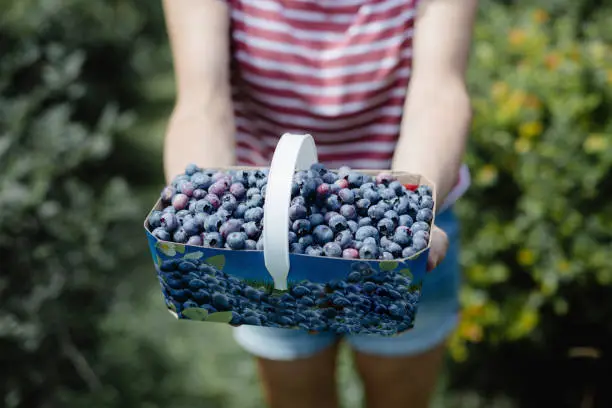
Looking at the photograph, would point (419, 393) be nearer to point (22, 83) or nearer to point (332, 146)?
point (332, 146)

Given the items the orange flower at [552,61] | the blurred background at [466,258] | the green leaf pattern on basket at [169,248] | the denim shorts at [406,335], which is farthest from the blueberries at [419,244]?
the orange flower at [552,61]

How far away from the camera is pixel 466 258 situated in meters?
2.25

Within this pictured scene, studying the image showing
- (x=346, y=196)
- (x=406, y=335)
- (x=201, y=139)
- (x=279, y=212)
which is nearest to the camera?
(x=279, y=212)

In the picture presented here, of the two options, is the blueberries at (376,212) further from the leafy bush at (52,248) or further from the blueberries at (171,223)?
the leafy bush at (52,248)

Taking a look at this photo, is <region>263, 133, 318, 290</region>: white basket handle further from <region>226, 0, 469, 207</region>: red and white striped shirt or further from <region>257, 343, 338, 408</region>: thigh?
<region>257, 343, 338, 408</region>: thigh

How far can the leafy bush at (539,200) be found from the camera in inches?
81.5

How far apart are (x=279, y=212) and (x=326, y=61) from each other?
0.56 meters

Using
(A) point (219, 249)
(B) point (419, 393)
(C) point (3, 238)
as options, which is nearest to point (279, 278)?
(A) point (219, 249)

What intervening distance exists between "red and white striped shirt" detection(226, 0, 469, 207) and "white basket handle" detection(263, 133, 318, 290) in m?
0.44

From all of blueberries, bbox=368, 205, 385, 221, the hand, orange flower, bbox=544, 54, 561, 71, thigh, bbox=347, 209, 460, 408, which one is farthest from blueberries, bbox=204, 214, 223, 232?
orange flower, bbox=544, 54, 561, 71

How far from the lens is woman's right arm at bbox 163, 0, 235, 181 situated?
4.34 feet

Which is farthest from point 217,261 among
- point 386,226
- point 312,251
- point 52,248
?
point 52,248

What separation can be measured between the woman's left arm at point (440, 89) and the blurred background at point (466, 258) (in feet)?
2.65

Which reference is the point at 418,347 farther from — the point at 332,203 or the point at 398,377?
the point at 332,203
